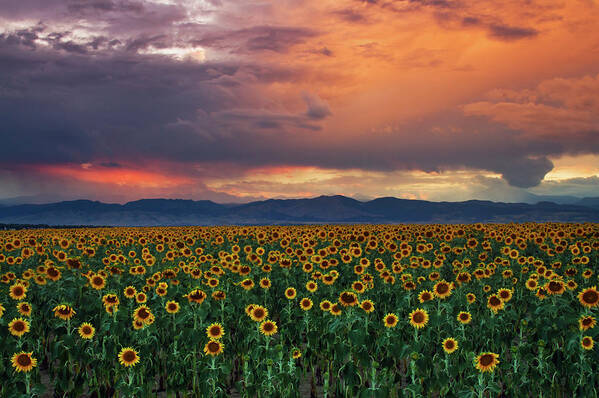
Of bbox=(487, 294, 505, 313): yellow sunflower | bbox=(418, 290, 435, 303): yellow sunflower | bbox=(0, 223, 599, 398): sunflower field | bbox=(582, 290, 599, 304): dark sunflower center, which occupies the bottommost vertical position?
bbox=(0, 223, 599, 398): sunflower field

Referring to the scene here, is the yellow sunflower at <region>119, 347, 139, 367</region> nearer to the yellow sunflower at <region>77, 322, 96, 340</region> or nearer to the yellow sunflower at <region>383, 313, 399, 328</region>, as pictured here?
the yellow sunflower at <region>77, 322, 96, 340</region>

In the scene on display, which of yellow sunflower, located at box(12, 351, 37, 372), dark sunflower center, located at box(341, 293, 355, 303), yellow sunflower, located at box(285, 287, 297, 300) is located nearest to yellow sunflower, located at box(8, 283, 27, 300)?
yellow sunflower, located at box(12, 351, 37, 372)

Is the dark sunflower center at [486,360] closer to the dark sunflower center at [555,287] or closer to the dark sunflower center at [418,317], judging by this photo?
the dark sunflower center at [418,317]

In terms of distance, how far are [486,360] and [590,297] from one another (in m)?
4.46

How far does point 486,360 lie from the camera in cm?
1014

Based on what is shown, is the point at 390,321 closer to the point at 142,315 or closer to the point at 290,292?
the point at 290,292

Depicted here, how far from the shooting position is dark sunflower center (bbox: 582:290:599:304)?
1252 cm

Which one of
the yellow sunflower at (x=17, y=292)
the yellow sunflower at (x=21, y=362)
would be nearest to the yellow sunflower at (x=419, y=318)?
the yellow sunflower at (x=21, y=362)

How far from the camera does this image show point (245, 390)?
453 inches

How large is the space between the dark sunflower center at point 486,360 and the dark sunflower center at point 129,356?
7.80m

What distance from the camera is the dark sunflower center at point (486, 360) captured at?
33.1 ft

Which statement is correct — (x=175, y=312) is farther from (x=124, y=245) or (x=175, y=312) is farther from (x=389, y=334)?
(x=124, y=245)

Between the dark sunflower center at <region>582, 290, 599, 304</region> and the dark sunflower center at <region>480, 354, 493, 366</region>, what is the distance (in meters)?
4.33

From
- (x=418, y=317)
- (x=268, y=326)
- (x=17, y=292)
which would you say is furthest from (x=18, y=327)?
(x=418, y=317)
